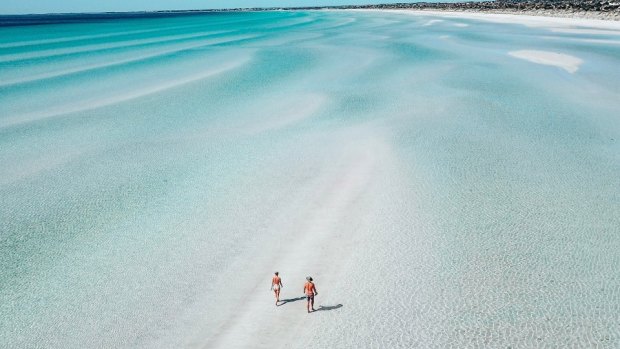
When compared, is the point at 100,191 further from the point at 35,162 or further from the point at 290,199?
the point at 290,199

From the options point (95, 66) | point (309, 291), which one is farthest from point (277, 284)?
point (95, 66)

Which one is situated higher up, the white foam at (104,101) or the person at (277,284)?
the white foam at (104,101)

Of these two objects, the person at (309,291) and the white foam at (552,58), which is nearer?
the person at (309,291)

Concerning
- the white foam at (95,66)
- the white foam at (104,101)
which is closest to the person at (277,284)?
the white foam at (104,101)

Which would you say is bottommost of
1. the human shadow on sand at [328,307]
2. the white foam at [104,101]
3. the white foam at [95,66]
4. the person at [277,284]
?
the human shadow on sand at [328,307]

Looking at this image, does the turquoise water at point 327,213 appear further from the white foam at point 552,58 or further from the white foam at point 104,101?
the white foam at point 552,58

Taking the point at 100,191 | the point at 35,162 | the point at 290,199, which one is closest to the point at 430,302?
the point at 290,199

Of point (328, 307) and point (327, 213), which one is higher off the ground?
point (327, 213)

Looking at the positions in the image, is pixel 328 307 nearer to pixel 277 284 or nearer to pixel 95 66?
pixel 277 284
